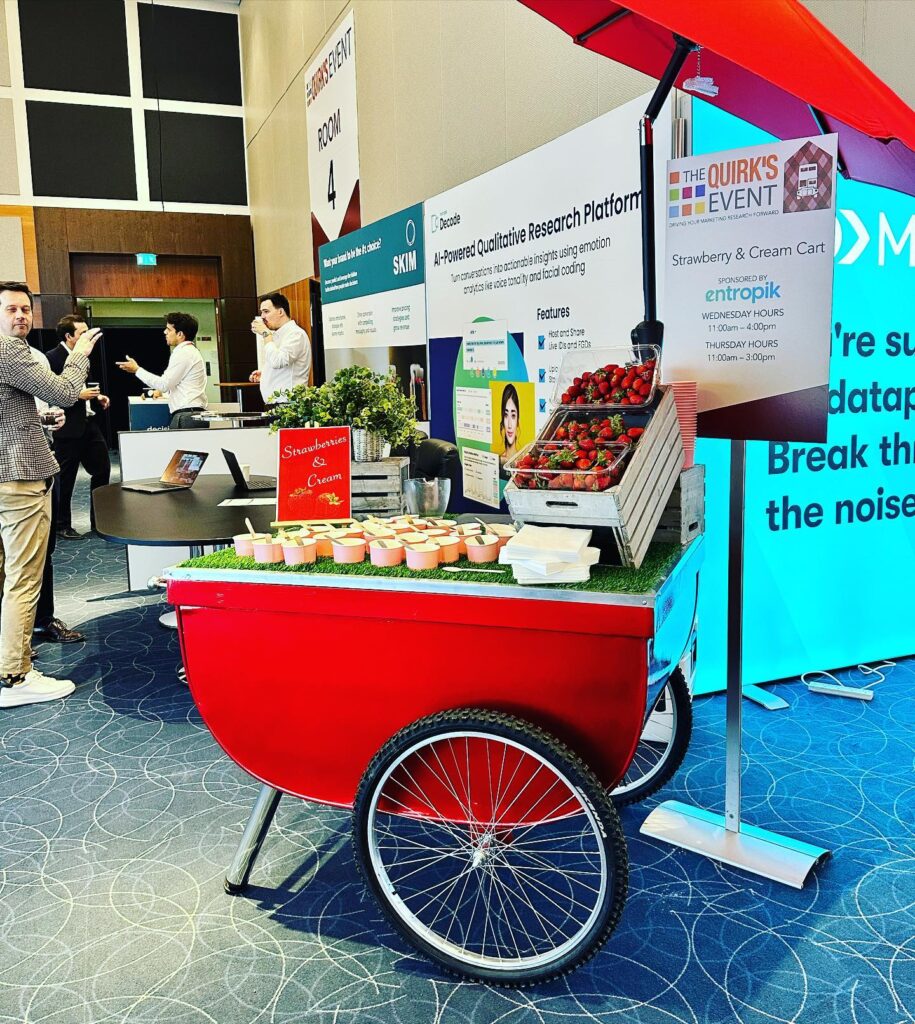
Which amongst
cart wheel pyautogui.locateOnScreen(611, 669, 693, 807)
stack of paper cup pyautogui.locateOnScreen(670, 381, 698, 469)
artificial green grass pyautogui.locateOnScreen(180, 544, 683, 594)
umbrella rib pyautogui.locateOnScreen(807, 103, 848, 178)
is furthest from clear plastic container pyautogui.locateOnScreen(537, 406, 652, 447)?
umbrella rib pyautogui.locateOnScreen(807, 103, 848, 178)

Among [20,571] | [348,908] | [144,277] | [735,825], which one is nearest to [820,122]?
[735,825]

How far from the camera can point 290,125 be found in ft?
31.3

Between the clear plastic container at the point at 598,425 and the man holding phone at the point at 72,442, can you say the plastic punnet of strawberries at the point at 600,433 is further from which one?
the man holding phone at the point at 72,442

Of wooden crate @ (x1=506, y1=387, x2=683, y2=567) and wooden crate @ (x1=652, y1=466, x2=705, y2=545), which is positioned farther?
wooden crate @ (x1=652, y1=466, x2=705, y2=545)

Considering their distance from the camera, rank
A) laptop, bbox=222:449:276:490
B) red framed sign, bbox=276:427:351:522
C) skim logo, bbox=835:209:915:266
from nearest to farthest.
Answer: red framed sign, bbox=276:427:351:522, skim logo, bbox=835:209:915:266, laptop, bbox=222:449:276:490

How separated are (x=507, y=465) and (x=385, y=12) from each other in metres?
5.43

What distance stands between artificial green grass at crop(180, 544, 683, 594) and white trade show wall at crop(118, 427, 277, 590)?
11.5ft

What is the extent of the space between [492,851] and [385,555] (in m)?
0.81

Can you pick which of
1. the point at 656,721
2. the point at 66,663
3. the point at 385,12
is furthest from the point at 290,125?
the point at 656,721

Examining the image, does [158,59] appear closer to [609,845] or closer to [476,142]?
[476,142]

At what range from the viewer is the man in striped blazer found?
11.5 ft

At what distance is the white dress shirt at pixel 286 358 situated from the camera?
656cm

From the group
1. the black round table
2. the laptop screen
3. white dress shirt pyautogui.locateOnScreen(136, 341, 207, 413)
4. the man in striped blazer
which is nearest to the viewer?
the black round table

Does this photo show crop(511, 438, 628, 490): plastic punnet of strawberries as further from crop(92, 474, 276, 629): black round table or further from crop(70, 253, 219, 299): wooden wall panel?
crop(70, 253, 219, 299): wooden wall panel
